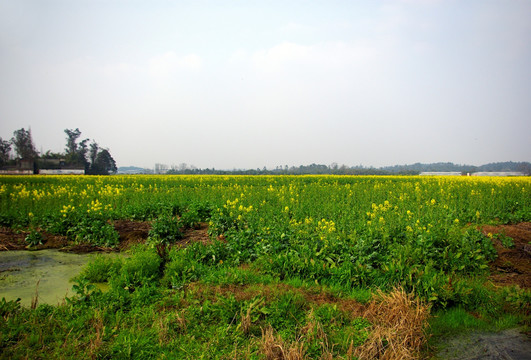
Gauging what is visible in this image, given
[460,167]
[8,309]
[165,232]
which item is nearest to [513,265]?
[165,232]

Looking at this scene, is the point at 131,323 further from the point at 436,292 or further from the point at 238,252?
the point at 436,292

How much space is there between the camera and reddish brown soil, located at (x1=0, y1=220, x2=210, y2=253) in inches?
314

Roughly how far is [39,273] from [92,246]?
195cm

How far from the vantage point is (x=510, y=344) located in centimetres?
377

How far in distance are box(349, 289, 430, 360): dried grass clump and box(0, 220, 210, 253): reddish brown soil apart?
4529 mm

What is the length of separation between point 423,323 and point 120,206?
10740 mm

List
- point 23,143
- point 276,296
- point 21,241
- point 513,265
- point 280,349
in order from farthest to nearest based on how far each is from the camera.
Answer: point 23,143 → point 21,241 → point 513,265 → point 276,296 → point 280,349

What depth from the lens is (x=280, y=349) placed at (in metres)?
3.31

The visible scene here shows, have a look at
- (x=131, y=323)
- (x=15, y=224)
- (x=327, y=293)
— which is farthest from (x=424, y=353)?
(x=15, y=224)

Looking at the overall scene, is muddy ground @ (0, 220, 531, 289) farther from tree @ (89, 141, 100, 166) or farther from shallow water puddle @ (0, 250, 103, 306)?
tree @ (89, 141, 100, 166)

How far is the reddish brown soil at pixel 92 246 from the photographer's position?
→ 797 cm

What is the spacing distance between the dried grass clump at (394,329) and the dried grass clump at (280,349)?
53 centimetres

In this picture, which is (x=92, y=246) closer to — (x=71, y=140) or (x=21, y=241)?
(x=21, y=241)

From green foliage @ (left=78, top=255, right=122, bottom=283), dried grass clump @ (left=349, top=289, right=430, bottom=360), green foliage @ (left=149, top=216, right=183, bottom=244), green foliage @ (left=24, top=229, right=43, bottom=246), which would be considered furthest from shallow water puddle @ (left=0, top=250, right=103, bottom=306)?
dried grass clump @ (left=349, top=289, right=430, bottom=360)
